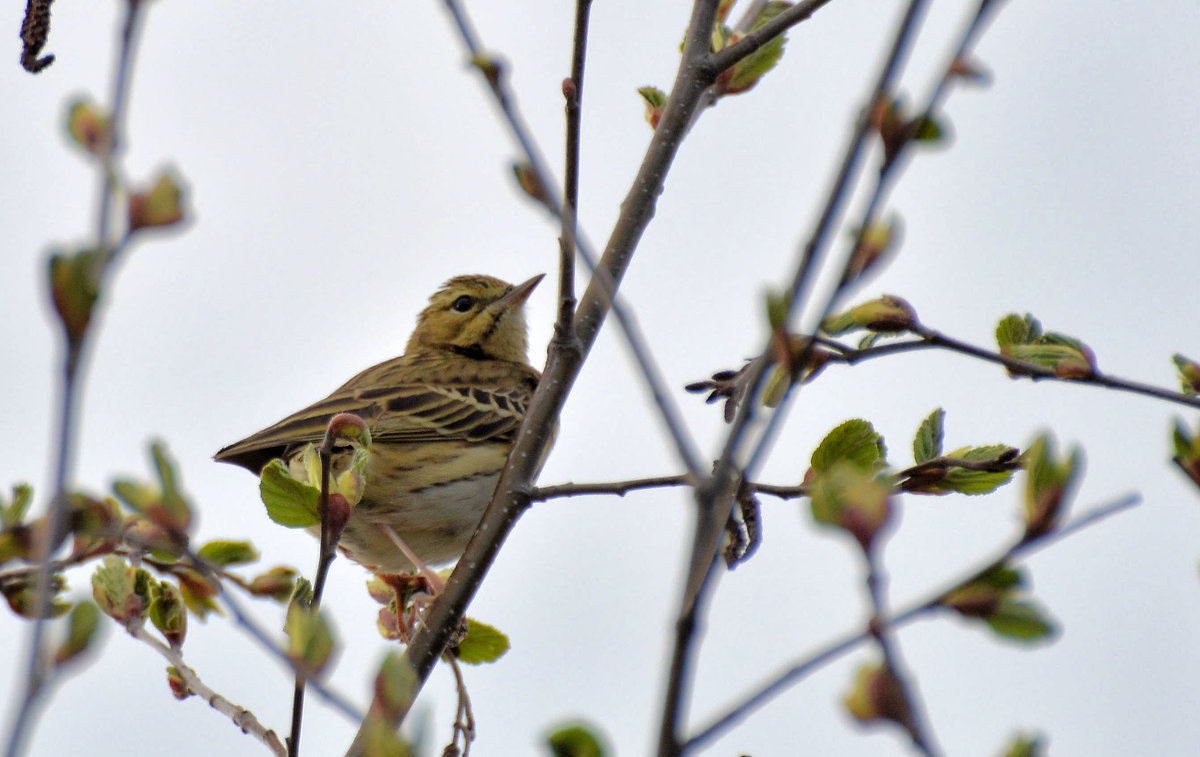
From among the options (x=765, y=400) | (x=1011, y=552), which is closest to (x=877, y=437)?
(x=765, y=400)

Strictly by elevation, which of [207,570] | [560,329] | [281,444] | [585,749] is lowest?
[585,749]

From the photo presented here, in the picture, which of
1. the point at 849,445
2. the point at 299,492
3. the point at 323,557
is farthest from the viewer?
the point at 849,445

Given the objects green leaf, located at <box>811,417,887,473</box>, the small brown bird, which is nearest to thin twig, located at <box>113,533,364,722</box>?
green leaf, located at <box>811,417,887,473</box>

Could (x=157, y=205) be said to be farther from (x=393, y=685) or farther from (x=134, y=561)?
(x=134, y=561)

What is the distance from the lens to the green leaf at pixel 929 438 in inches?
148

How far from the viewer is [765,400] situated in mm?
3814

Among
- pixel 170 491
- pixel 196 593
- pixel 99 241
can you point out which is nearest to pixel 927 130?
pixel 99 241

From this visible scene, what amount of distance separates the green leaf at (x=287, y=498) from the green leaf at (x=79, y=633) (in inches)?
51.4

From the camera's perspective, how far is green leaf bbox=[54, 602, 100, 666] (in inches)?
79.6

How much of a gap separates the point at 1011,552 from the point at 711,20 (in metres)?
2.44

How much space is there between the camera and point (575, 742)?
191cm

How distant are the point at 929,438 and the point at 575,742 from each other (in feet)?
6.96

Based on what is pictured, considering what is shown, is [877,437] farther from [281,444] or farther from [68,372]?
[281,444]

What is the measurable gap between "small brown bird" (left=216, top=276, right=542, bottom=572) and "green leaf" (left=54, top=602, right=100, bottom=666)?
12.9ft
